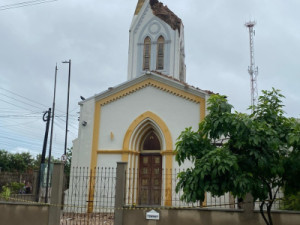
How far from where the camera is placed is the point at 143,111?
1590 centimetres

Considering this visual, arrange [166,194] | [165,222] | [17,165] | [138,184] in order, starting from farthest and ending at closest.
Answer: [17,165], [138,184], [166,194], [165,222]

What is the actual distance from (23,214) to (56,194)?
1212mm

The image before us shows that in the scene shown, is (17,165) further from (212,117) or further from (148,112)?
(212,117)

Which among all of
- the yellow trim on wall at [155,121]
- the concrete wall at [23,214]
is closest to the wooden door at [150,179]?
the yellow trim on wall at [155,121]

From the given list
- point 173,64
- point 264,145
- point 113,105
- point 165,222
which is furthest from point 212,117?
point 173,64

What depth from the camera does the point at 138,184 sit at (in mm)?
15422

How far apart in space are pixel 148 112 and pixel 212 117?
8610mm

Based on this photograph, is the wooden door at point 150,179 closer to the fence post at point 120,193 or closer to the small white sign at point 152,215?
the fence post at point 120,193

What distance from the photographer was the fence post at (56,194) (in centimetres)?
1053

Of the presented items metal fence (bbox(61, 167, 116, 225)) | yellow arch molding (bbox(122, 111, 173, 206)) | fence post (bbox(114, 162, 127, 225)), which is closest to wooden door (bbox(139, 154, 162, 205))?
yellow arch molding (bbox(122, 111, 173, 206))

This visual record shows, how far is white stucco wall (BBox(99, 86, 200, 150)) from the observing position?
15.4m

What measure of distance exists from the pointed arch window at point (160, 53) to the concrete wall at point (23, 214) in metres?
11.8

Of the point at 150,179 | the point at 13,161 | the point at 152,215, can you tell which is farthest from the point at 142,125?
the point at 13,161

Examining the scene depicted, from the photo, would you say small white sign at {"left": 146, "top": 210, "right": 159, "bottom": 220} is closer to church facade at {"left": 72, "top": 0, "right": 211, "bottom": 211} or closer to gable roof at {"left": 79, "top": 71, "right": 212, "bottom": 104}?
church facade at {"left": 72, "top": 0, "right": 211, "bottom": 211}
